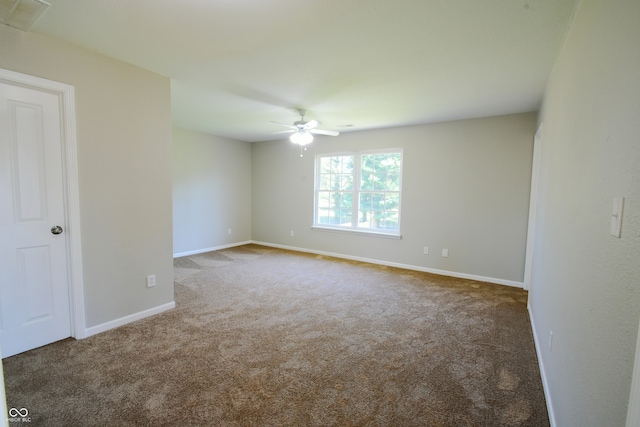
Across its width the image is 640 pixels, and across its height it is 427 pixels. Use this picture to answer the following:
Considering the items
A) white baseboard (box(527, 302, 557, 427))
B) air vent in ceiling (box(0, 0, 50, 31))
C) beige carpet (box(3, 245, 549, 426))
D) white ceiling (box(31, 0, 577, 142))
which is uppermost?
white ceiling (box(31, 0, 577, 142))

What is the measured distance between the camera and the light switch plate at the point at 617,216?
37.9 inches

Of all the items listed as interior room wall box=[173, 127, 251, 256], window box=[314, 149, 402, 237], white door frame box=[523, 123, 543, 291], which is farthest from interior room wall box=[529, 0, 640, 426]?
interior room wall box=[173, 127, 251, 256]

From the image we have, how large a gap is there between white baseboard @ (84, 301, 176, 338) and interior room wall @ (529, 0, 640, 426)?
11.1ft

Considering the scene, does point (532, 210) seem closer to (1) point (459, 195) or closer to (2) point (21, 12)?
(1) point (459, 195)

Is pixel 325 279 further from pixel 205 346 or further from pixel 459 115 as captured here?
pixel 459 115

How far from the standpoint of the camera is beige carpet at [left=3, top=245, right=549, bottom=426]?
1749mm

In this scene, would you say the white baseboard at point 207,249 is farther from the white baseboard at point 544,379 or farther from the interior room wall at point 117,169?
the white baseboard at point 544,379

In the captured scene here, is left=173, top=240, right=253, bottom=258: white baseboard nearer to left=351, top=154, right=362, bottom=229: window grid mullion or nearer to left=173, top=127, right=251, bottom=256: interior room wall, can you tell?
left=173, top=127, right=251, bottom=256: interior room wall

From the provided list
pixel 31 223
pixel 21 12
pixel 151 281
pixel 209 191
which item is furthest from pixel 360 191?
pixel 21 12

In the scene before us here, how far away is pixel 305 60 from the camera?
8.28 feet

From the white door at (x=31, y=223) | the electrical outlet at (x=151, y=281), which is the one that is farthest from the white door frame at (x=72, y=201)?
the electrical outlet at (x=151, y=281)

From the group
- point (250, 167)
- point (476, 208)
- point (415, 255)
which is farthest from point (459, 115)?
point (250, 167)

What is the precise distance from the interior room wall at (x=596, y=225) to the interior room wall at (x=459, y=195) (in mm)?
2271

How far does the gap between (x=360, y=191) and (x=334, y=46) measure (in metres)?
3.46
